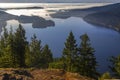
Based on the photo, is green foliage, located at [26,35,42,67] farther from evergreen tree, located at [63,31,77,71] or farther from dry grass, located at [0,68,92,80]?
dry grass, located at [0,68,92,80]

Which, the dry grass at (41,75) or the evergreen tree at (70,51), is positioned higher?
the evergreen tree at (70,51)

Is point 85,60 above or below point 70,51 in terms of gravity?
below

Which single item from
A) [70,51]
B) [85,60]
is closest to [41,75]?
[85,60]

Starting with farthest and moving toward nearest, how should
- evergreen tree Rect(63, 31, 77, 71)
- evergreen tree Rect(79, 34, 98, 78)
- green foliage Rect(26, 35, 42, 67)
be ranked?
1. green foliage Rect(26, 35, 42, 67)
2. evergreen tree Rect(63, 31, 77, 71)
3. evergreen tree Rect(79, 34, 98, 78)

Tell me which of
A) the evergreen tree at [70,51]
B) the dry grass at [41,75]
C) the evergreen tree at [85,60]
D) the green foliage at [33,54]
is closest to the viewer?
the dry grass at [41,75]

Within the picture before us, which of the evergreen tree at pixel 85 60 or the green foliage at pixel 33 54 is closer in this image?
the evergreen tree at pixel 85 60

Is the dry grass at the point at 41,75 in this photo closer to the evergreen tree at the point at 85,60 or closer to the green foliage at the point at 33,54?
the evergreen tree at the point at 85,60

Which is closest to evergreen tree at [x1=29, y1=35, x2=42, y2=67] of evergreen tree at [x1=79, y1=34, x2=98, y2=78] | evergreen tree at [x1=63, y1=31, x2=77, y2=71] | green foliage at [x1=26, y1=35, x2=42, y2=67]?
green foliage at [x1=26, y1=35, x2=42, y2=67]

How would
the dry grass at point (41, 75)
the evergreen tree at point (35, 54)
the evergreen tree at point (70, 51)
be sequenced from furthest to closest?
the evergreen tree at point (35, 54) < the evergreen tree at point (70, 51) < the dry grass at point (41, 75)

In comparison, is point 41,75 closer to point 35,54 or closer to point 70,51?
point 70,51

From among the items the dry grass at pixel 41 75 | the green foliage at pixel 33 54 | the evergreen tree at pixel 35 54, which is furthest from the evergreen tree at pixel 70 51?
the dry grass at pixel 41 75

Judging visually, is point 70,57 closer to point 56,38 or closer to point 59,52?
point 59,52

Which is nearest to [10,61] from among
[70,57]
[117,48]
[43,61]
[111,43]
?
[70,57]
